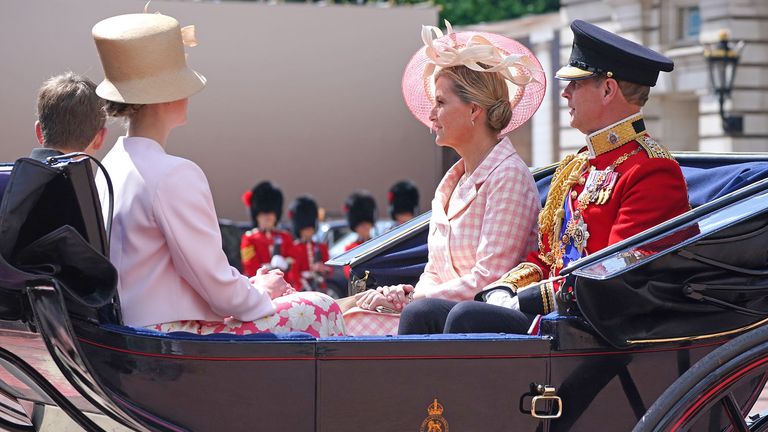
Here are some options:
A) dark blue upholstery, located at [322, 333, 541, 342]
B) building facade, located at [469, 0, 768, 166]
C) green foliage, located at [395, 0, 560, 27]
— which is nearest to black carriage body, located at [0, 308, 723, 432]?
dark blue upholstery, located at [322, 333, 541, 342]

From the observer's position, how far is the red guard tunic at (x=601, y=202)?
3479 mm

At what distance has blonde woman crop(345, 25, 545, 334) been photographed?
387 centimetres

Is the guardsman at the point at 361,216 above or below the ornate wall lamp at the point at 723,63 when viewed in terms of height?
below

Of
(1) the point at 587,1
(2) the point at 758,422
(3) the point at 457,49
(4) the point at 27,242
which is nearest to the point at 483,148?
(3) the point at 457,49

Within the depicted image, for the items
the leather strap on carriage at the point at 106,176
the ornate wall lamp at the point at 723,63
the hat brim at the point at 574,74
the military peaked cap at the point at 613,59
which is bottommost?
the ornate wall lamp at the point at 723,63

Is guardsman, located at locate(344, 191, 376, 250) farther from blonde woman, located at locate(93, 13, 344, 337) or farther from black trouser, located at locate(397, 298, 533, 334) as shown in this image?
blonde woman, located at locate(93, 13, 344, 337)

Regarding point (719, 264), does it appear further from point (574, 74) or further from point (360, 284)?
point (360, 284)

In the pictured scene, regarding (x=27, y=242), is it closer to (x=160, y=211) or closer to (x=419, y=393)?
(x=160, y=211)

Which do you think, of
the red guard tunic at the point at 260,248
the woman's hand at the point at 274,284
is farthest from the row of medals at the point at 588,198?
the red guard tunic at the point at 260,248

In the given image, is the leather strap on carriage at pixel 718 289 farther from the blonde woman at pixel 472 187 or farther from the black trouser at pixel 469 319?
the blonde woman at pixel 472 187

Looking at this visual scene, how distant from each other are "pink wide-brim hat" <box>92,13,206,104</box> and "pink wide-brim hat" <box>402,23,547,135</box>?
939 millimetres

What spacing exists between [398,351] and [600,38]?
1199mm

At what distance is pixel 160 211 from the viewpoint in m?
3.18

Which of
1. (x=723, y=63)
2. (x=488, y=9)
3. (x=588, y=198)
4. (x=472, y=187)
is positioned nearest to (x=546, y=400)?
(x=588, y=198)
